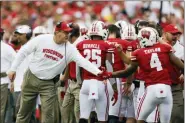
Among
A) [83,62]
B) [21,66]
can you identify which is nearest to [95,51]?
[83,62]

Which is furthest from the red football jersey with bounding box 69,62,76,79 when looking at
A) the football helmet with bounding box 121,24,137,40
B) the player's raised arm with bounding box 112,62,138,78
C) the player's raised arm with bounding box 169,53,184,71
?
the player's raised arm with bounding box 169,53,184,71

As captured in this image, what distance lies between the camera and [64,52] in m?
15.6

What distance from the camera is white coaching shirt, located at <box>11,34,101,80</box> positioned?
15.5 meters

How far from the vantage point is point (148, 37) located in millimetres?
14852

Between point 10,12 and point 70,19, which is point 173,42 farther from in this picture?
point 10,12

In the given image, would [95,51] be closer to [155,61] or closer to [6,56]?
[155,61]

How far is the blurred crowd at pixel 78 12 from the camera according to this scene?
28156 mm

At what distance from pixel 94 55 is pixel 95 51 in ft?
0.26

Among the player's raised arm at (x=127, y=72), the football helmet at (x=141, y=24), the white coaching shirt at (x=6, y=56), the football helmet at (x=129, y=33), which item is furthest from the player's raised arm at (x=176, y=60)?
the white coaching shirt at (x=6, y=56)

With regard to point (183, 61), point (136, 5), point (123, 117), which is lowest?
point (123, 117)

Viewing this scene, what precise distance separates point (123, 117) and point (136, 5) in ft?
41.5

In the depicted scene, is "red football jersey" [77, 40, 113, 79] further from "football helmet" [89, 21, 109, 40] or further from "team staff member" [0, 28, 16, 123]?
"team staff member" [0, 28, 16, 123]

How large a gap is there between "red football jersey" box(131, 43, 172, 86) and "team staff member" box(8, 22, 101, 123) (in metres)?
0.86

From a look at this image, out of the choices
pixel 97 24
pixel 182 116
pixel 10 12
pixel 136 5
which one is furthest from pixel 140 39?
pixel 10 12
